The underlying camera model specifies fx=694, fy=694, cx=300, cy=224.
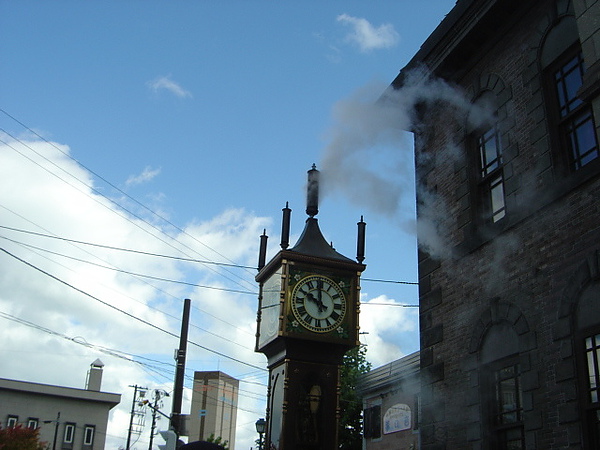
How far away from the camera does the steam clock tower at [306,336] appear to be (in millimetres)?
10078

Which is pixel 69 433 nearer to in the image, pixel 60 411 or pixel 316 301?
pixel 60 411

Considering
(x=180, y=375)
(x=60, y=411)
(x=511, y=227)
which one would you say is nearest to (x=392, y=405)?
(x=180, y=375)

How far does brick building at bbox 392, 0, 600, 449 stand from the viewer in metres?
7.44

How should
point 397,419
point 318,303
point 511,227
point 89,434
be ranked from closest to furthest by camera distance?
point 511,227
point 318,303
point 397,419
point 89,434

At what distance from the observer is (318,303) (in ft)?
35.3

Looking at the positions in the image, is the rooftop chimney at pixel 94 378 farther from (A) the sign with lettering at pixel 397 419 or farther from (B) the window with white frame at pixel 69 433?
(A) the sign with lettering at pixel 397 419

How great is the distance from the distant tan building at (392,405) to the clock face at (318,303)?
8.69 metres

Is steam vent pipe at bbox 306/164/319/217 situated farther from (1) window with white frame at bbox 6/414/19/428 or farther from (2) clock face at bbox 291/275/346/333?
(1) window with white frame at bbox 6/414/19/428

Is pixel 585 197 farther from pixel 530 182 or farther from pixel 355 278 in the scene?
pixel 355 278

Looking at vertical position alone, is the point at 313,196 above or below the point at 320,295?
above

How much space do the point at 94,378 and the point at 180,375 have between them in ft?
109

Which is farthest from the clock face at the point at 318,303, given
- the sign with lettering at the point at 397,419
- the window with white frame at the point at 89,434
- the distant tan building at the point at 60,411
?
the window with white frame at the point at 89,434

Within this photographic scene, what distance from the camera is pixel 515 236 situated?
867cm

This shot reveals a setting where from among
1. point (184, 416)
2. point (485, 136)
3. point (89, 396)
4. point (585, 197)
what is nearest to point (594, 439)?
point (585, 197)
